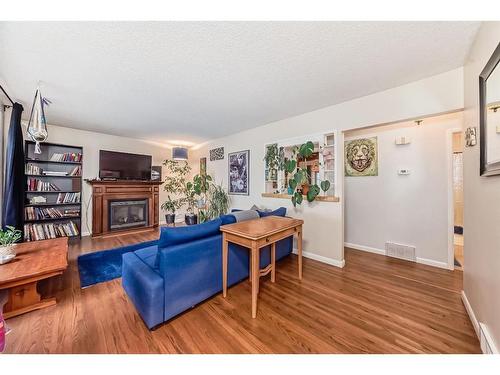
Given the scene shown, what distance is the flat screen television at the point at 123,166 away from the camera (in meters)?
4.33

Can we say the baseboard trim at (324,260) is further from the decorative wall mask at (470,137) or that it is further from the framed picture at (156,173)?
the framed picture at (156,173)

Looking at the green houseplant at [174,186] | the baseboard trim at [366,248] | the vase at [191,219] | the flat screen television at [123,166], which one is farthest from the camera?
the green houseplant at [174,186]

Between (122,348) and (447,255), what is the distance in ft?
12.4

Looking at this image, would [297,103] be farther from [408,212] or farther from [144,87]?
[408,212]

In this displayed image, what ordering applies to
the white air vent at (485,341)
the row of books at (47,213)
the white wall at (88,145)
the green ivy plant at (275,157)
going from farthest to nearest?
the white wall at (88,145), the row of books at (47,213), the green ivy plant at (275,157), the white air vent at (485,341)

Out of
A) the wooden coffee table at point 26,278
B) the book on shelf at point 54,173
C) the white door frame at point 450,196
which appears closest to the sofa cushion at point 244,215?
the wooden coffee table at point 26,278

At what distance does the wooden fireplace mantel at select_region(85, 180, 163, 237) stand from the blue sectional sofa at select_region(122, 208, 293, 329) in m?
2.97

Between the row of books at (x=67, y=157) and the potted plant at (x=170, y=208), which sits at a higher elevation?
the row of books at (x=67, y=157)

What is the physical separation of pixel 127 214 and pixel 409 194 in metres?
5.75

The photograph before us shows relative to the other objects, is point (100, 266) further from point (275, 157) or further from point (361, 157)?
point (361, 157)

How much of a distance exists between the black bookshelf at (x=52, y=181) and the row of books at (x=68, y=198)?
5cm

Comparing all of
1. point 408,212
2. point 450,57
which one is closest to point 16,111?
point 450,57

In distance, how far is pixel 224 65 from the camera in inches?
73.7

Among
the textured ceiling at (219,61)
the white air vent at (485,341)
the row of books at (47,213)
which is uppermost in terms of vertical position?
the textured ceiling at (219,61)
